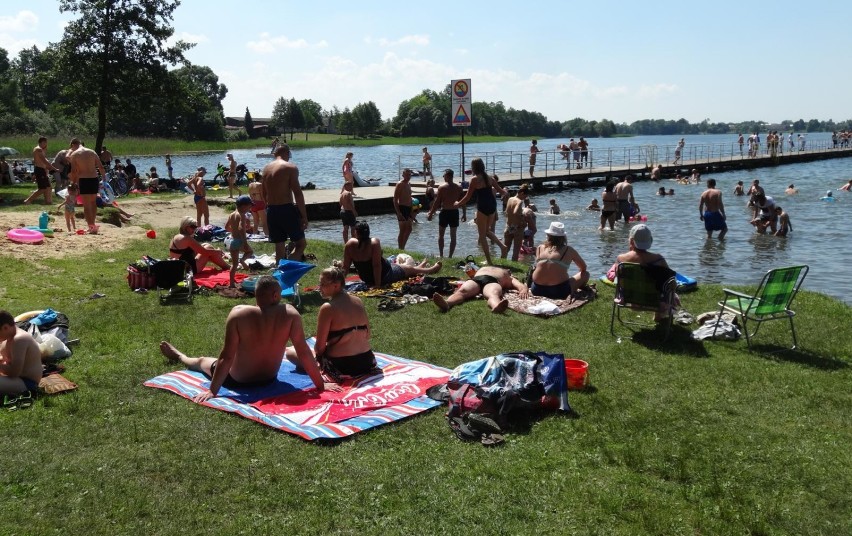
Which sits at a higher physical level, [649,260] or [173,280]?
[649,260]

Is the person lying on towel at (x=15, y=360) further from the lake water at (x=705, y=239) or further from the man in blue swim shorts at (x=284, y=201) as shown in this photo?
the lake water at (x=705, y=239)

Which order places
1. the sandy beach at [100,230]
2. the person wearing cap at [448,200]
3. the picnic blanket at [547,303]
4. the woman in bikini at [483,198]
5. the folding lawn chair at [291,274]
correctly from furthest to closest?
the person wearing cap at [448,200] → the woman in bikini at [483,198] → the sandy beach at [100,230] → the folding lawn chair at [291,274] → the picnic blanket at [547,303]

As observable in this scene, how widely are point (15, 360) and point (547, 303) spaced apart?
5.74m

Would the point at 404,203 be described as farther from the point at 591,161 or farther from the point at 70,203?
the point at 591,161

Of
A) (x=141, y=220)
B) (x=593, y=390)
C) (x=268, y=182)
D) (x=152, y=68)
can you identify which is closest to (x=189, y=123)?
(x=152, y=68)

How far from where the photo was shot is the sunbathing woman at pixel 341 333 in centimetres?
616

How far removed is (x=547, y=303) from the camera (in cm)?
892

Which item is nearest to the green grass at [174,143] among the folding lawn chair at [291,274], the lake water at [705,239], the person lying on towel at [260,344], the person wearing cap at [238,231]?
the lake water at [705,239]

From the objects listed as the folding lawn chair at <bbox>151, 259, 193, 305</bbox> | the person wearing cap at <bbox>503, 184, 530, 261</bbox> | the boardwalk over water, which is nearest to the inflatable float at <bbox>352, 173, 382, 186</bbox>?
the boardwalk over water

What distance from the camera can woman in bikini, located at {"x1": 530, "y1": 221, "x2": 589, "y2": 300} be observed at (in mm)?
9336

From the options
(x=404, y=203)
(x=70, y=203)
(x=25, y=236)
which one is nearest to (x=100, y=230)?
(x=70, y=203)

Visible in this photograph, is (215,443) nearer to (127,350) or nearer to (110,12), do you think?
(127,350)

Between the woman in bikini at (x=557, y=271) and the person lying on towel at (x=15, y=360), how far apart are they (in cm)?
589

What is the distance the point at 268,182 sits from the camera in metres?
9.86
